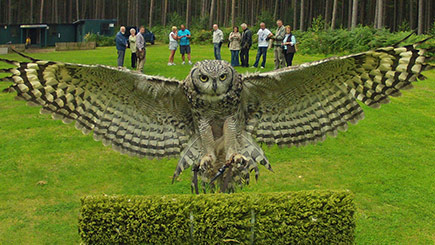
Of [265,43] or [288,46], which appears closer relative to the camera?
[288,46]

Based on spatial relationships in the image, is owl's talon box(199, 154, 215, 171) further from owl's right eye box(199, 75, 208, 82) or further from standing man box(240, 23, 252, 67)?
standing man box(240, 23, 252, 67)

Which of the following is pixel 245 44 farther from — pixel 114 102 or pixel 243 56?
pixel 114 102

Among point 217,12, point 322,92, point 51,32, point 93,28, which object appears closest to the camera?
point 322,92

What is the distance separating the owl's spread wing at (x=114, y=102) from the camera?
4742mm

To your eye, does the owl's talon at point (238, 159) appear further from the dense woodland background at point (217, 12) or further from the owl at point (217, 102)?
the dense woodland background at point (217, 12)

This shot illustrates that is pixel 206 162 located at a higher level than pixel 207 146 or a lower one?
lower

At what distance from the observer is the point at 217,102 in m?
4.79

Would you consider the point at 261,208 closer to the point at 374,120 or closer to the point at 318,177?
the point at 318,177

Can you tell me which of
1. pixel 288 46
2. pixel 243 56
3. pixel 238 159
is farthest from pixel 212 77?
pixel 243 56

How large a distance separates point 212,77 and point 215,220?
57.1 inches

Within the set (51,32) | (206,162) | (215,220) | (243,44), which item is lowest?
(215,220)

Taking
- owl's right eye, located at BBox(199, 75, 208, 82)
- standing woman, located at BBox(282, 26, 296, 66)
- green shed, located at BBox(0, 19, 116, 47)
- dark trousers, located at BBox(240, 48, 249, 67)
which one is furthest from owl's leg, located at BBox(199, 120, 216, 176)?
green shed, located at BBox(0, 19, 116, 47)

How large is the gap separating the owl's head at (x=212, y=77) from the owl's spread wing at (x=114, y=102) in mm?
485

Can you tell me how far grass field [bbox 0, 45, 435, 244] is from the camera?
626 cm
